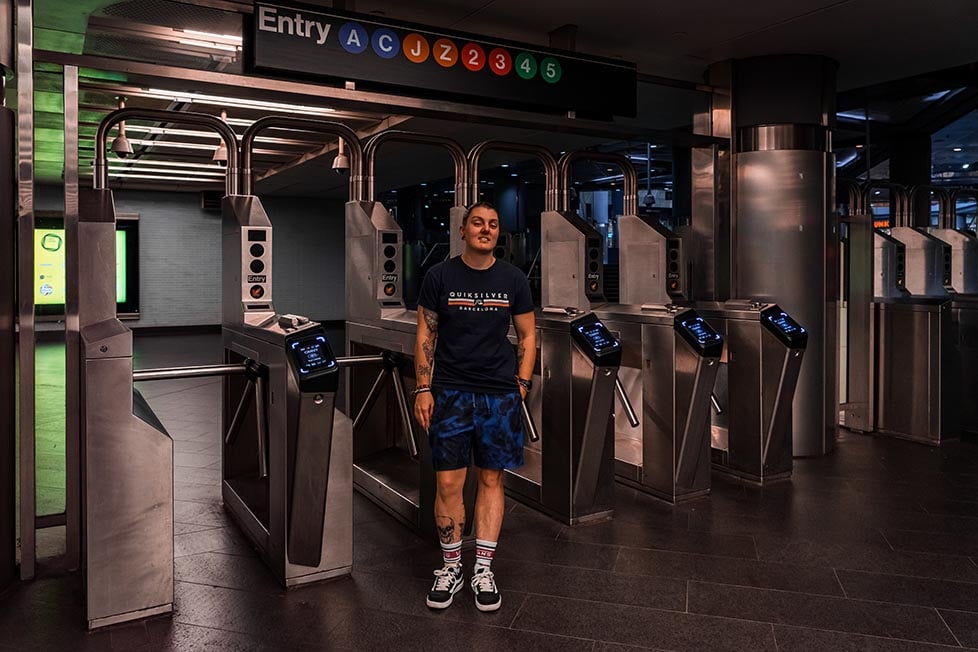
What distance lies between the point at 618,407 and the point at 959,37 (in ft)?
8.51

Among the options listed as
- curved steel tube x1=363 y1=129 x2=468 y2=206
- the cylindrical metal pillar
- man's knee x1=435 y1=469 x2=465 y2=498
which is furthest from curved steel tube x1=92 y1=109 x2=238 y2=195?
the cylindrical metal pillar

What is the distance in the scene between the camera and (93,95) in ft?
18.8

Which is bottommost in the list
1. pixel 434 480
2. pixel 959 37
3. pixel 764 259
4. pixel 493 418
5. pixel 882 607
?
pixel 882 607

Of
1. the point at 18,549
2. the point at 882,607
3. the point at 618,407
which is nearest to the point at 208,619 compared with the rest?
the point at 18,549

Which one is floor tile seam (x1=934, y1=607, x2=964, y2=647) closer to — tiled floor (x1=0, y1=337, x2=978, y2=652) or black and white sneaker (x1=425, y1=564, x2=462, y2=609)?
tiled floor (x1=0, y1=337, x2=978, y2=652)

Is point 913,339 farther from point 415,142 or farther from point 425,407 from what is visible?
point 425,407

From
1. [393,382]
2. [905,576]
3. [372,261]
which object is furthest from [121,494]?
[905,576]

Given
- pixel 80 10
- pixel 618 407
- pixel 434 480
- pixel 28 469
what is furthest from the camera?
pixel 618 407

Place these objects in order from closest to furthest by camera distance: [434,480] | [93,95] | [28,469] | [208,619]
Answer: [208,619] < [28,469] < [434,480] < [93,95]

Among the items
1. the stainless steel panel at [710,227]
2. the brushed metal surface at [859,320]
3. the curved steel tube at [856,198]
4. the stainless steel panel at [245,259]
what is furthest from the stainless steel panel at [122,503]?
the curved steel tube at [856,198]

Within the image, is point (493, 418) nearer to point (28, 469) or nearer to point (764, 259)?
point (28, 469)

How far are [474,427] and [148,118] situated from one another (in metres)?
1.73

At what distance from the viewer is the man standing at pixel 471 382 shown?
95.0 inches

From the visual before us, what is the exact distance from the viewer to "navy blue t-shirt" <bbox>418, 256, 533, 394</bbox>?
2410mm
